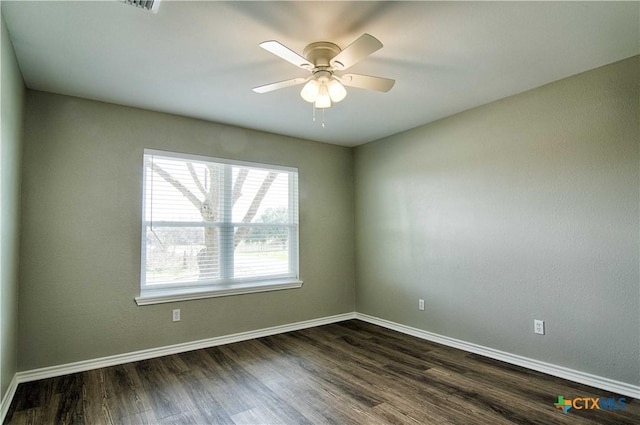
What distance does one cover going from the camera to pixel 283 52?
6.22 feet

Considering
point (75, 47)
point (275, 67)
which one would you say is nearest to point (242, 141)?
point (275, 67)

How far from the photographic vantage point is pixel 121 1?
1817mm

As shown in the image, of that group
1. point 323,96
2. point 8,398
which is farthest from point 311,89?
point 8,398

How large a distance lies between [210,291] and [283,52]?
2.64 m

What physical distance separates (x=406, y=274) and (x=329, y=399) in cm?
203

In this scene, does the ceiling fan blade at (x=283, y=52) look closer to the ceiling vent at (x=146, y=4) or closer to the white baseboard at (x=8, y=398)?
the ceiling vent at (x=146, y=4)

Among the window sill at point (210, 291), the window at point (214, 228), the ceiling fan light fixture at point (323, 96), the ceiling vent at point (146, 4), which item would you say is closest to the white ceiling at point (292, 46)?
the ceiling vent at point (146, 4)

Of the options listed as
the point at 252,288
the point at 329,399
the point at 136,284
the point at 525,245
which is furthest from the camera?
the point at 252,288

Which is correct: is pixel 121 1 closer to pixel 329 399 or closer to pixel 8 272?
pixel 8 272

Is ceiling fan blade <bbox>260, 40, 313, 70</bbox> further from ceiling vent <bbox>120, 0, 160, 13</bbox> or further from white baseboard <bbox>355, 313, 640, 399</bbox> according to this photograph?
white baseboard <bbox>355, 313, 640, 399</bbox>

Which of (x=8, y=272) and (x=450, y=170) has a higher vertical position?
(x=450, y=170)

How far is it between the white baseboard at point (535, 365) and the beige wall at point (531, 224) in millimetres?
47

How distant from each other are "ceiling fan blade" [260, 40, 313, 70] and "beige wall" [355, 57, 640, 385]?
2.15 metres

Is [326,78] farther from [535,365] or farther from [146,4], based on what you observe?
[535,365]
